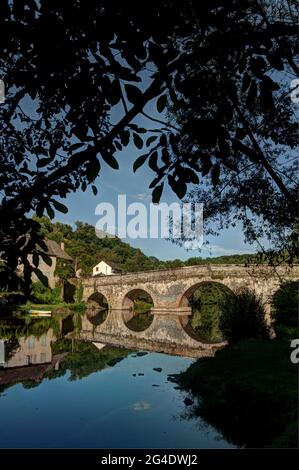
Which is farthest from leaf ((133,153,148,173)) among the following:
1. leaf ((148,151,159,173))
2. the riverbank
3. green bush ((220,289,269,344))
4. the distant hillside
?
the distant hillside

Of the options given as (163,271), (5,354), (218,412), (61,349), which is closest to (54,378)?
(5,354)

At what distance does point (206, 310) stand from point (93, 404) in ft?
118

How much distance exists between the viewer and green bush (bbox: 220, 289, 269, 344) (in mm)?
14344

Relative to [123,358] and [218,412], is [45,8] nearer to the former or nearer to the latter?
[218,412]

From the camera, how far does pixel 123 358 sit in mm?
17391

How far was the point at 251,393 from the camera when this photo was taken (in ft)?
26.5

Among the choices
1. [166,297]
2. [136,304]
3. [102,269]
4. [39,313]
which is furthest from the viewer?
[102,269]

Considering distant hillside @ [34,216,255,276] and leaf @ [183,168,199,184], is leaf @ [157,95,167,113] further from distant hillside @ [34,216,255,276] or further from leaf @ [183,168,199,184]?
distant hillside @ [34,216,255,276]

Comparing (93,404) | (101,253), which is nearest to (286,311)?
(93,404)

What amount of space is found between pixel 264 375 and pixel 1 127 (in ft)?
25.9

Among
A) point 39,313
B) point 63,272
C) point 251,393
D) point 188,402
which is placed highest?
point 63,272

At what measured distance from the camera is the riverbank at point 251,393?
→ 675 centimetres

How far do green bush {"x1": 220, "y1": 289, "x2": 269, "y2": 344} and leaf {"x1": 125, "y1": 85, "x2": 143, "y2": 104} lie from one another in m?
12.9

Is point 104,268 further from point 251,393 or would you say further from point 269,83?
point 269,83
